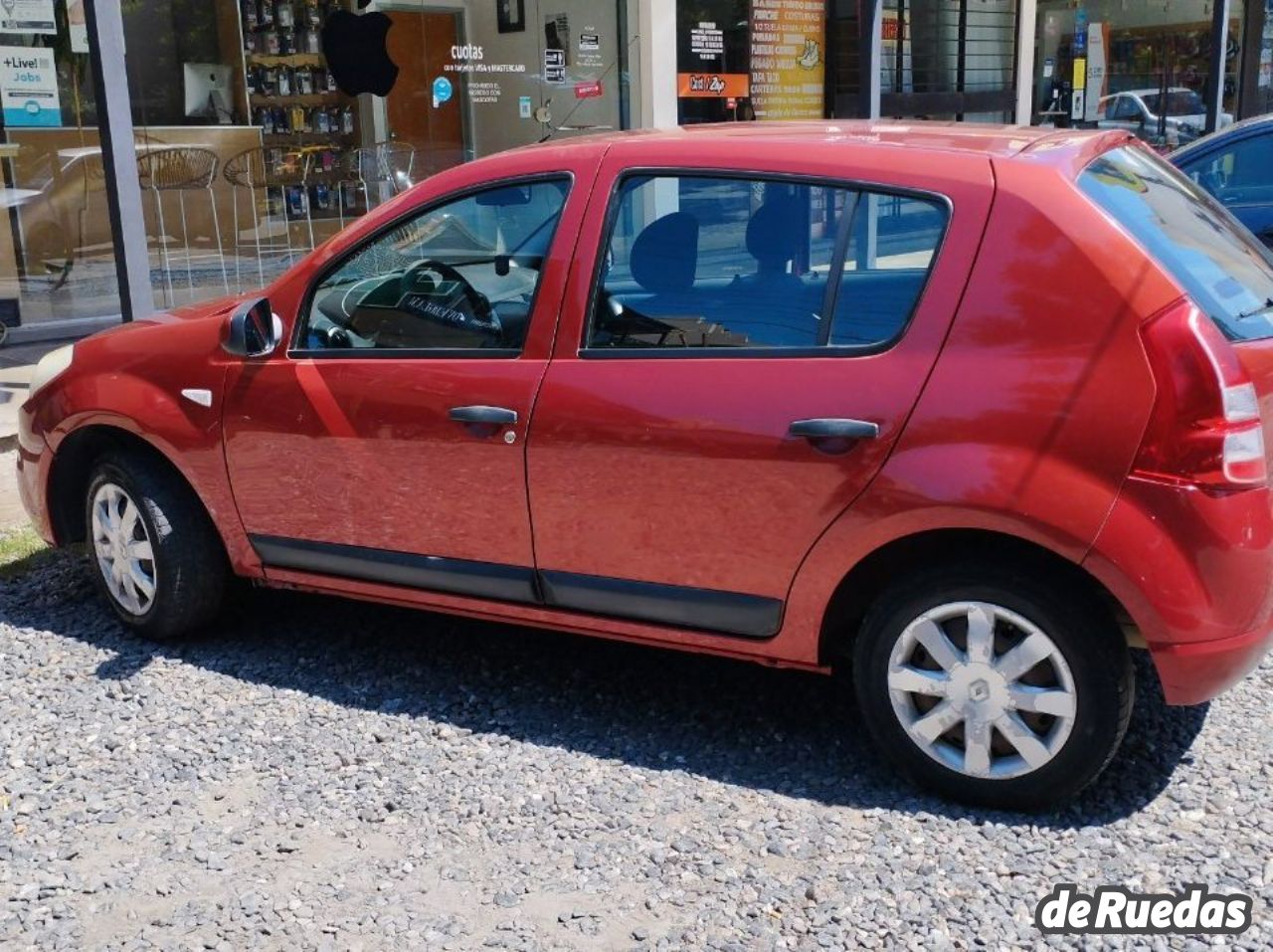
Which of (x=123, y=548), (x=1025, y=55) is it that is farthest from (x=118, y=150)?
(x=1025, y=55)

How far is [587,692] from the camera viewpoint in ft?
13.9

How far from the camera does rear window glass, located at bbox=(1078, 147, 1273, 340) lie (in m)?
3.28

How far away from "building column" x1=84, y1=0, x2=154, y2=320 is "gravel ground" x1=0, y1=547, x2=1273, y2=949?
3031 mm

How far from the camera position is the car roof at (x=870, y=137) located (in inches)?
138

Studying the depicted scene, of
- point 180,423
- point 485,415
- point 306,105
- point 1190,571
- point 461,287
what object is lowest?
point 1190,571

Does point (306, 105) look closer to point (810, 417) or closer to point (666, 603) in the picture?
point (666, 603)

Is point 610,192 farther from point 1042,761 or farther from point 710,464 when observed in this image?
point 1042,761

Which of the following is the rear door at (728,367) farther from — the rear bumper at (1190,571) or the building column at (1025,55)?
the building column at (1025,55)

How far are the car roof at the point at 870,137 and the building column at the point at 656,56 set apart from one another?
7902 mm

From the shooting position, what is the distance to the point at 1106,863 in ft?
10.5

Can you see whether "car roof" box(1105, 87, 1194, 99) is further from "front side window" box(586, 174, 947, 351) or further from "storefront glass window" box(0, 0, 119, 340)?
"front side window" box(586, 174, 947, 351)

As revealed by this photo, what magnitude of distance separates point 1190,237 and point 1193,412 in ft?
2.23

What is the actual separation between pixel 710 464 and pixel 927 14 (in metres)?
13.3

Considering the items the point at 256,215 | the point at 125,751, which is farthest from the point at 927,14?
the point at 125,751
